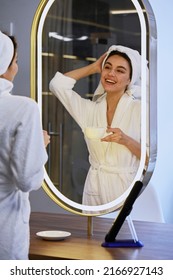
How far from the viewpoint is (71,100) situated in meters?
1.71

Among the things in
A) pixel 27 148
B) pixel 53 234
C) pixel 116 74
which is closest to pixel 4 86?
pixel 27 148

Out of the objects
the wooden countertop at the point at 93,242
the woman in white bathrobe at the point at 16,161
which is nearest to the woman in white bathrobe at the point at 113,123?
the wooden countertop at the point at 93,242

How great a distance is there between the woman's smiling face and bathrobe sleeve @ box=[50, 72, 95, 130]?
84 mm

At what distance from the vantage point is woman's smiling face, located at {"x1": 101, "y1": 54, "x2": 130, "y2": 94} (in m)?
1.58

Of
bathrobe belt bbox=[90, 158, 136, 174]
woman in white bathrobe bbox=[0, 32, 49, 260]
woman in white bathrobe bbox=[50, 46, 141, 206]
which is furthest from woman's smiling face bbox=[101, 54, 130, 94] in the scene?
woman in white bathrobe bbox=[0, 32, 49, 260]

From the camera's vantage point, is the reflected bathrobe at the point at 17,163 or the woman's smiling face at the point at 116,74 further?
the woman's smiling face at the point at 116,74

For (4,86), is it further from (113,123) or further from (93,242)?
(93,242)

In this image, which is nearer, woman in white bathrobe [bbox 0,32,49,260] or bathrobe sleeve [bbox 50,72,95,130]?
woman in white bathrobe [bbox 0,32,49,260]

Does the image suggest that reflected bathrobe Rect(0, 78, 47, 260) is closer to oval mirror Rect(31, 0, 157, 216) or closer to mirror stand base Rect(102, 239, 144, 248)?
mirror stand base Rect(102, 239, 144, 248)

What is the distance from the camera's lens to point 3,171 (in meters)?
1.27

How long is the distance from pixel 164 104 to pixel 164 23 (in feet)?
1.66

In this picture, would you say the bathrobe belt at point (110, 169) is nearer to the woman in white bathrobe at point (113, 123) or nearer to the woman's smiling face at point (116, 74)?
the woman in white bathrobe at point (113, 123)

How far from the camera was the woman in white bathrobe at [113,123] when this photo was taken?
1.56m

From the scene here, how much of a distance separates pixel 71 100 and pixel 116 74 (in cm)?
19
